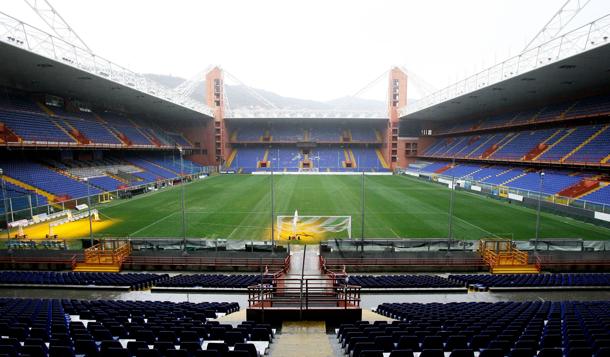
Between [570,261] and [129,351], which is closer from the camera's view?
[129,351]

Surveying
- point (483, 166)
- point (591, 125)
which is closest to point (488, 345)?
point (591, 125)

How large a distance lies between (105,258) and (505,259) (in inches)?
778

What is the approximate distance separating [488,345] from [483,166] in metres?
51.0

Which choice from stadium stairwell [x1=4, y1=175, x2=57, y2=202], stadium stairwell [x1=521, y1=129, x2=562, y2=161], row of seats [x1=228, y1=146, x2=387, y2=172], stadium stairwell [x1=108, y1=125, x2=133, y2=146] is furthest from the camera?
row of seats [x1=228, y1=146, x2=387, y2=172]

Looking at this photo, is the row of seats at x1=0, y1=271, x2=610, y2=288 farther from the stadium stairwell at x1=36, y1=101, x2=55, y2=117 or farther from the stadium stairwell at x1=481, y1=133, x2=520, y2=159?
the stadium stairwell at x1=481, y1=133, x2=520, y2=159

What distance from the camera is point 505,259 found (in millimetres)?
16969

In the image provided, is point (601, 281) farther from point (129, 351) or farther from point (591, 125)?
point (591, 125)

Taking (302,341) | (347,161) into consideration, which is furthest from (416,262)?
(347,161)

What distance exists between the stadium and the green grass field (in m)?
0.31

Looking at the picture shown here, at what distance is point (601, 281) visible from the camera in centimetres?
1348

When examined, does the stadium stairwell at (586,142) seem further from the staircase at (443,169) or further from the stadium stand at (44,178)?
the stadium stand at (44,178)

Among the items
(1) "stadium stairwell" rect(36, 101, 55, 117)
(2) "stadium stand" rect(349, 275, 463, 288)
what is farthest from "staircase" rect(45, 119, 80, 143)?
(2) "stadium stand" rect(349, 275, 463, 288)

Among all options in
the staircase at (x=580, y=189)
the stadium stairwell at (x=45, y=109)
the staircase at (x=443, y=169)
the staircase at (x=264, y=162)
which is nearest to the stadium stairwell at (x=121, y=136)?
the stadium stairwell at (x=45, y=109)

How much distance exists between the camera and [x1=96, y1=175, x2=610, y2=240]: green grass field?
23438mm
